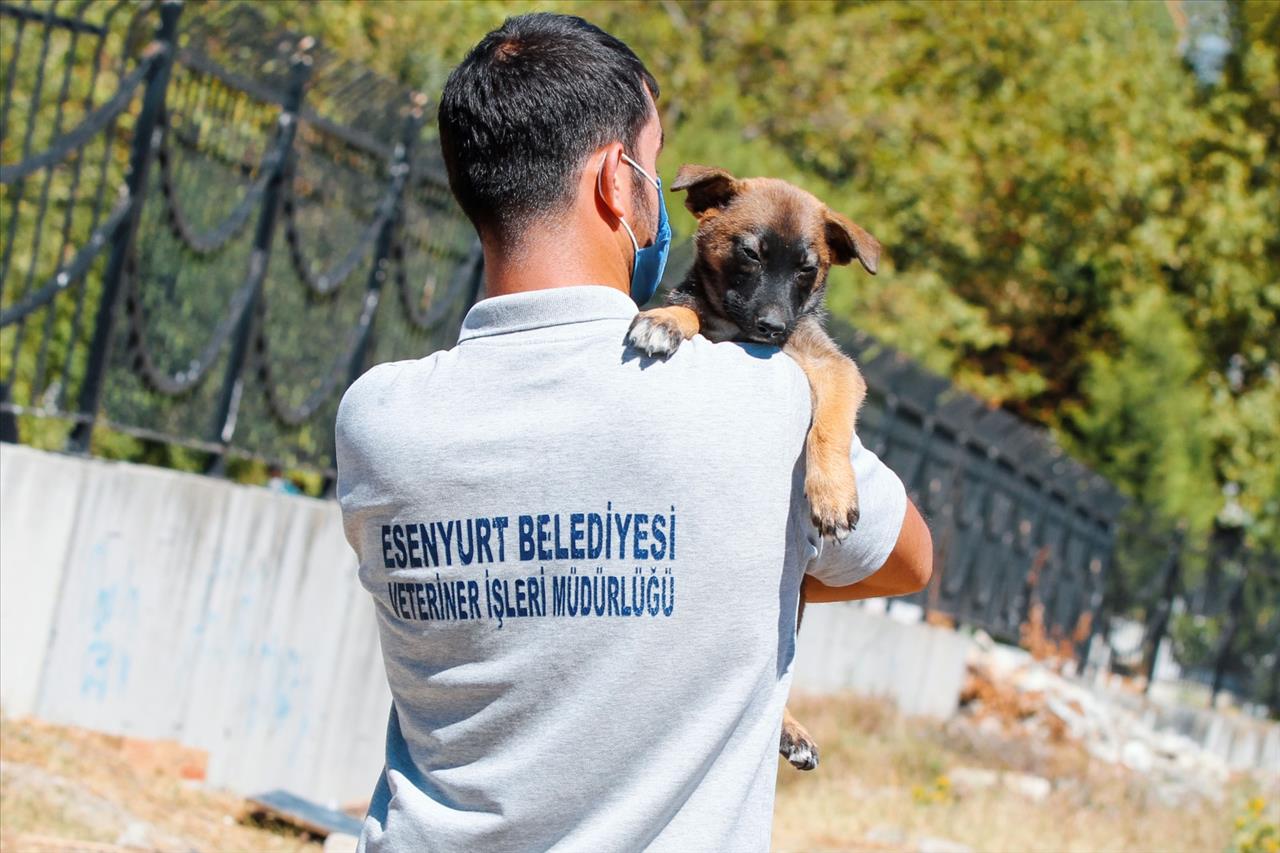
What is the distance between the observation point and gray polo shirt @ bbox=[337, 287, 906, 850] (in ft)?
7.11

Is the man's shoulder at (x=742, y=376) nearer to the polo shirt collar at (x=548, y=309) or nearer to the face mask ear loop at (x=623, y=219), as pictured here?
the polo shirt collar at (x=548, y=309)

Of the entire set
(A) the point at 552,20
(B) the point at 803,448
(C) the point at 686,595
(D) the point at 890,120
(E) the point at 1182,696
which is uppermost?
(D) the point at 890,120

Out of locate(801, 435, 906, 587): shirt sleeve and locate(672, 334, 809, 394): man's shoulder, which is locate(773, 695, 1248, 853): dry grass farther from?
locate(672, 334, 809, 394): man's shoulder

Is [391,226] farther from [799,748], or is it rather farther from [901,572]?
[901,572]

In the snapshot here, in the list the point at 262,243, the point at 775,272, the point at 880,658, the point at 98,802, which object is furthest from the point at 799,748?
the point at 880,658

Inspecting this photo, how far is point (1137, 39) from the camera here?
109 ft

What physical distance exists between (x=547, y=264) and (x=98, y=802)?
383cm

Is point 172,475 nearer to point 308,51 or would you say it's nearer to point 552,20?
point 308,51

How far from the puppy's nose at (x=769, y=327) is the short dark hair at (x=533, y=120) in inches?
→ 50.3

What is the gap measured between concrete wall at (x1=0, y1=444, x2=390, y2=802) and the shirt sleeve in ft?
13.9

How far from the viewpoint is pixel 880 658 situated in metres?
12.4

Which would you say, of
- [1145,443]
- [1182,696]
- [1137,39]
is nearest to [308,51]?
[1182,696]

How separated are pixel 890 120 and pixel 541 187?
21.3 metres

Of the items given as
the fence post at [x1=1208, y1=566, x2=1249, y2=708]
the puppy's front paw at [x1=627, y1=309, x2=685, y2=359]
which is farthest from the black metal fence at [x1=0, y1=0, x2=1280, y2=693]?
the fence post at [x1=1208, y1=566, x2=1249, y2=708]
